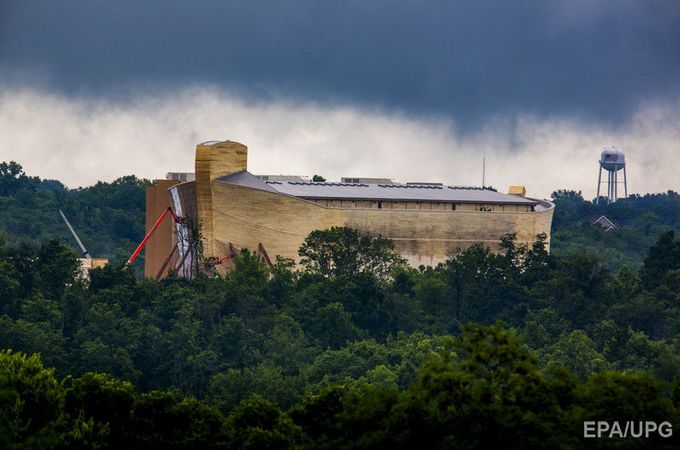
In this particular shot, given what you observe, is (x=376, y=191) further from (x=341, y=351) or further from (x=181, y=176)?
(x=341, y=351)

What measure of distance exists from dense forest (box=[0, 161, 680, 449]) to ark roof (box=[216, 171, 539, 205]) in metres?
4.03

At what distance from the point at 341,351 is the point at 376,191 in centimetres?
2987

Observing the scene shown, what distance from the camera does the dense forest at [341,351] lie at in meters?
71.4

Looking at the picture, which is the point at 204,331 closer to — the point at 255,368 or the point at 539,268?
the point at 255,368

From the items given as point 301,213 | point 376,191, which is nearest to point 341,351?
point 301,213

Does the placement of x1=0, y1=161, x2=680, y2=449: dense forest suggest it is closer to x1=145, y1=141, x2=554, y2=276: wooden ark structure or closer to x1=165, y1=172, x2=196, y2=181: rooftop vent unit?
x1=145, y1=141, x2=554, y2=276: wooden ark structure

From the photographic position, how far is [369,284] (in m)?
132

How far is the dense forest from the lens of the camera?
71375 mm

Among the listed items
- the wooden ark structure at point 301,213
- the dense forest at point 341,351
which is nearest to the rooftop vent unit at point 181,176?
the wooden ark structure at point 301,213

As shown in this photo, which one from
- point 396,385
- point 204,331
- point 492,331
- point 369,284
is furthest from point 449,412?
point 369,284

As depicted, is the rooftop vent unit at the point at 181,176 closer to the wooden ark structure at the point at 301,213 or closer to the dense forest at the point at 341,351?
the wooden ark structure at the point at 301,213

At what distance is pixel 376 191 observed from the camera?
14600 centimetres

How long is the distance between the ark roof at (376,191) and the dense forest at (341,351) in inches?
159

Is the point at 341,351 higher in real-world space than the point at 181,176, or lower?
lower
